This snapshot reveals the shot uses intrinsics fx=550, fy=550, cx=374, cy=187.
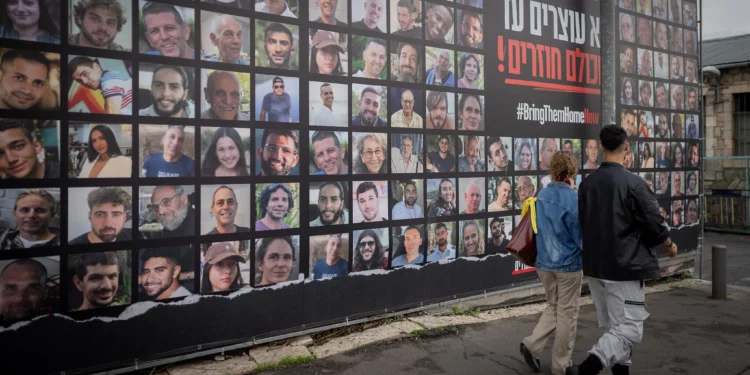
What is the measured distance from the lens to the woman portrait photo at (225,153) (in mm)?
4547

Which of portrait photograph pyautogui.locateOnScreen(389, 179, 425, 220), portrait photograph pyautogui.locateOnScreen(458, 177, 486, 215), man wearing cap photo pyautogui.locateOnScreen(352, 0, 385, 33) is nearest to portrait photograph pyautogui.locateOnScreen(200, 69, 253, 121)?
man wearing cap photo pyautogui.locateOnScreen(352, 0, 385, 33)

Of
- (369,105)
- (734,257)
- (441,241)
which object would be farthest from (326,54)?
(734,257)

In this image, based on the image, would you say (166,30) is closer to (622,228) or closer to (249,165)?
(249,165)

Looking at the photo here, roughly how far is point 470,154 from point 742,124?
1743 centimetres

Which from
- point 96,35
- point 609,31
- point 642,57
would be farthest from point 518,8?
point 96,35

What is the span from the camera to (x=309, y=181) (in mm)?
5152

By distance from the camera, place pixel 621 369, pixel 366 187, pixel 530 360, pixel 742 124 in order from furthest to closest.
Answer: pixel 742 124
pixel 366 187
pixel 530 360
pixel 621 369

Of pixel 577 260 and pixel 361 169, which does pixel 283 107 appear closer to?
pixel 361 169

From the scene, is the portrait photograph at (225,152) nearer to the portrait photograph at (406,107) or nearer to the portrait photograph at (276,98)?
the portrait photograph at (276,98)

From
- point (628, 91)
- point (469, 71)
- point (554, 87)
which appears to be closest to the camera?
point (469, 71)

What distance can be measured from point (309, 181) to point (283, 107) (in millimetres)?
724

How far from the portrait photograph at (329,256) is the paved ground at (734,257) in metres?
7.04

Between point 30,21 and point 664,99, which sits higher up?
point 664,99

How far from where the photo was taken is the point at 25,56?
3807 mm
